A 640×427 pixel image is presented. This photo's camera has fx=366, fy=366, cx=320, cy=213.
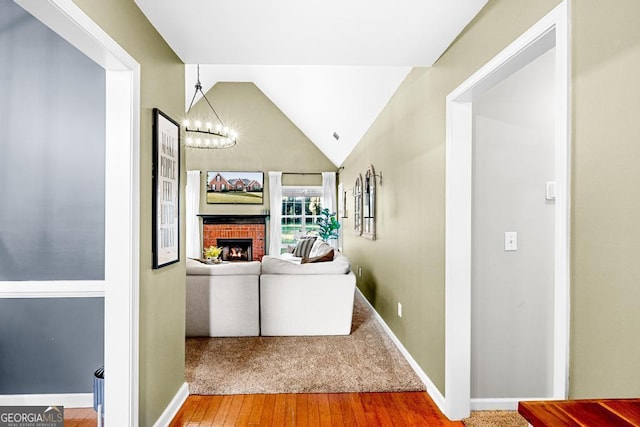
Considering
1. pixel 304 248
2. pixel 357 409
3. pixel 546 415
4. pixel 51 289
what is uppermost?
pixel 546 415

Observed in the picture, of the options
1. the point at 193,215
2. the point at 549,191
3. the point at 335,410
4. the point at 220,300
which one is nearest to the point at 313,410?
the point at 335,410

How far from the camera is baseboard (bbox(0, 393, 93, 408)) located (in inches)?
96.2

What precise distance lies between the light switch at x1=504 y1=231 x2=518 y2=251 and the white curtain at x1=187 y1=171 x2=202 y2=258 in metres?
6.93

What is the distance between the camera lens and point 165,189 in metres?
2.21

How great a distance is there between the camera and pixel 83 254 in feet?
8.19

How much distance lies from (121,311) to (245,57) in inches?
70.6

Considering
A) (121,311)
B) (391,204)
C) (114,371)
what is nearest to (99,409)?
(114,371)

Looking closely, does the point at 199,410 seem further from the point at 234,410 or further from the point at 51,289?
the point at 51,289

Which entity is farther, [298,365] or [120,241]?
[298,365]

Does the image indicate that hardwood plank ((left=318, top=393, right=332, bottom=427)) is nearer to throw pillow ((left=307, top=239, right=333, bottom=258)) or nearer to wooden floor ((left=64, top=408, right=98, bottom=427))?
wooden floor ((left=64, top=408, right=98, bottom=427))

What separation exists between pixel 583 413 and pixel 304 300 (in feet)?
10.6

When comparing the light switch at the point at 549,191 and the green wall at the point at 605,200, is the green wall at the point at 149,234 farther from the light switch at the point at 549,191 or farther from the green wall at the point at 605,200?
the light switch at the point at 549,191

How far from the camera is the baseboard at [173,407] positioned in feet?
7.22

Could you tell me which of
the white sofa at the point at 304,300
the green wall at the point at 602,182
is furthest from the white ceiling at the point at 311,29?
the white sofa at the point at 304,300
